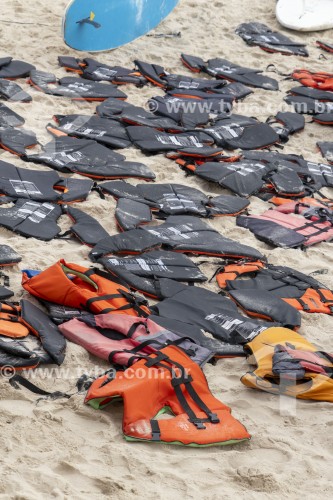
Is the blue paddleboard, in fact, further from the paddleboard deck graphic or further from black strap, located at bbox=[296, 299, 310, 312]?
black strap, located at bbox=[296, 299, 310, 312]

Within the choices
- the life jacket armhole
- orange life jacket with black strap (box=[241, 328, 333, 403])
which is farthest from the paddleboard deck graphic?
orange life jacket with black strap (box=[241, 328, 333, 403])

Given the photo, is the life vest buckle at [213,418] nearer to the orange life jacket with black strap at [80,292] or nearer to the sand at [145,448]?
the sand at [145,448]

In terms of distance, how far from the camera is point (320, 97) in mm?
7102

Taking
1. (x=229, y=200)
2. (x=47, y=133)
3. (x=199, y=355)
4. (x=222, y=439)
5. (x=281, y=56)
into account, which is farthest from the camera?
(x=281, y=56)

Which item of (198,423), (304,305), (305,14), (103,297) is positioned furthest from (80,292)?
(305,14)

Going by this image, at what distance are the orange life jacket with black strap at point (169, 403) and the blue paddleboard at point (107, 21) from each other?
425 centimetres

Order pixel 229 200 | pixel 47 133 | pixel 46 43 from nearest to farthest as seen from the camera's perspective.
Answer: pixel 229 200 < pixel 47 133 < pixel 46 43

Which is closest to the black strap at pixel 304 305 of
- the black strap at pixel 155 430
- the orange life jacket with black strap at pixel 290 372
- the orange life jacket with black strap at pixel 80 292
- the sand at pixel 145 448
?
the sand at pixel 145 448

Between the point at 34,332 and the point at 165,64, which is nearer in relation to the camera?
the point at 34,332

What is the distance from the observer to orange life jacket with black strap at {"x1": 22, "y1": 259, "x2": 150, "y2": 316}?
3.65 m

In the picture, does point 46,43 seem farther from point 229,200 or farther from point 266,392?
point 266,392

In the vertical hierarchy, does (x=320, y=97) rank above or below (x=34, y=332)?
below

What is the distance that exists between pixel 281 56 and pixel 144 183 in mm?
3225

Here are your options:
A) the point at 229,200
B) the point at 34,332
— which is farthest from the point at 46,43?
the point at 34,332
